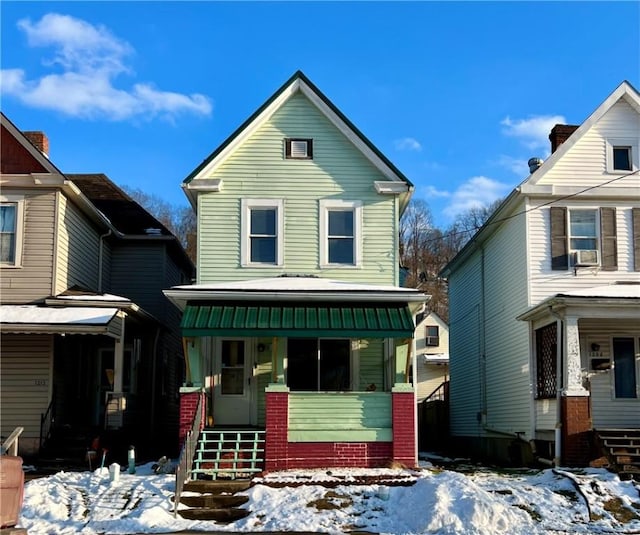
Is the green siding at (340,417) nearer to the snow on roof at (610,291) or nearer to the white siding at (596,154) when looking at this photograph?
the snow on roof at (610,291)

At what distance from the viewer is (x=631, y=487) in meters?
13.5

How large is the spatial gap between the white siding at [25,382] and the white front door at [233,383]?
4.08 m

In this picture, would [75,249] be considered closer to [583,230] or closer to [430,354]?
[583,230]

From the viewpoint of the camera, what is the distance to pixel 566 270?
63.8 ft

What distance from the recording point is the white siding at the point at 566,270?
762 inches

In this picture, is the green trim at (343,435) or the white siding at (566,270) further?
the white siding at (566,270)

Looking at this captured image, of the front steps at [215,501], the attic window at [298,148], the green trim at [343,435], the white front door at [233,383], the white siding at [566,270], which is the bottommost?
the front steps at [215,501]

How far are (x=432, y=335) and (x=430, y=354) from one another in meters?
1.06

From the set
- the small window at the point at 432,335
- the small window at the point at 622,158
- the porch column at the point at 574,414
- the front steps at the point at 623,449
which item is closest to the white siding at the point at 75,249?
the porch column at the point at 574,414

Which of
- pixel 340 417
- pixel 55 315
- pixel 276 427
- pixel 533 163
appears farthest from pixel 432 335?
pixel 276 427

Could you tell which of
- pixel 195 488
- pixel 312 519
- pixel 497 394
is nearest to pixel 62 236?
pixel 195 488

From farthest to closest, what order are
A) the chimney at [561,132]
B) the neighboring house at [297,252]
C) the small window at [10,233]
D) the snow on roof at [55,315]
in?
the chimney at [561,132] → the small window at [10,233] → the snow on roof at [55,315] → the neighboring house at [297,252]

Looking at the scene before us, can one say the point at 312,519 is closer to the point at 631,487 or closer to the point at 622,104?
the point at 631,487

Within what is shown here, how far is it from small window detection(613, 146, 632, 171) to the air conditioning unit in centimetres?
247
